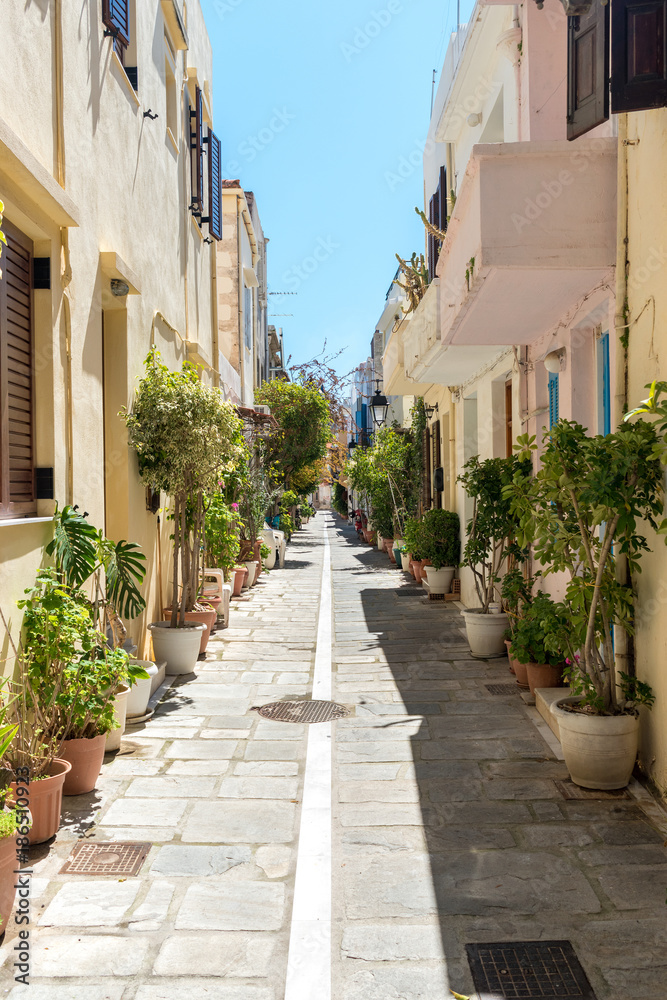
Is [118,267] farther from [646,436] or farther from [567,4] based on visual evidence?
[646,436]

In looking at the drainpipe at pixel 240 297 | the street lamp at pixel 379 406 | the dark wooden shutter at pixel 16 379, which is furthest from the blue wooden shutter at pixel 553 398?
the drainpipe at pixel 240 297

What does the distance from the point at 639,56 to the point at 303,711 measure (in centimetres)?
534

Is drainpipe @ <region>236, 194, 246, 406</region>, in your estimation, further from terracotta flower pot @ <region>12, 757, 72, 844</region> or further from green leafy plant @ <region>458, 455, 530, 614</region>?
terracotta flower pot @ <region>12, 757, 72, 844</region>

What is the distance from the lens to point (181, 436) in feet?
24.6

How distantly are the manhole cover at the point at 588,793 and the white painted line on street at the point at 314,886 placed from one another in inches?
57.6

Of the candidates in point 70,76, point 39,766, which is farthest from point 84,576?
point 70,76

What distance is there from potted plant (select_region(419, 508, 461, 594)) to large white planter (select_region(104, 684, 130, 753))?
8105 mm

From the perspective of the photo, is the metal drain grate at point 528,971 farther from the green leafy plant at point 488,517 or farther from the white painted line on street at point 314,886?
the green leafy plant at point 488,517

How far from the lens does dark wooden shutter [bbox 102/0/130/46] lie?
662cm

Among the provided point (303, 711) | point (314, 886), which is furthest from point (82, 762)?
point (303, 711)

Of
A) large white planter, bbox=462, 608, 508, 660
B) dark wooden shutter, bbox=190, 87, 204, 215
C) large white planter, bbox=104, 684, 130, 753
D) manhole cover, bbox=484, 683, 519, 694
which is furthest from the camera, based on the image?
dark wooden shutter, bbox=190, 87, 204, 215

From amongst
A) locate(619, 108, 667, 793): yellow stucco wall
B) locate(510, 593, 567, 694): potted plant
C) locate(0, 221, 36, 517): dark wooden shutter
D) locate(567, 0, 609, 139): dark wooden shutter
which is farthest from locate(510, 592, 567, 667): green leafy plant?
locate(0, 221, 36, 517): dark wooden shutter

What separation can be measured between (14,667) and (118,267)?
3.61 m

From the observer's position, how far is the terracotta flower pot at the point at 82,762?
4876 millimetres
